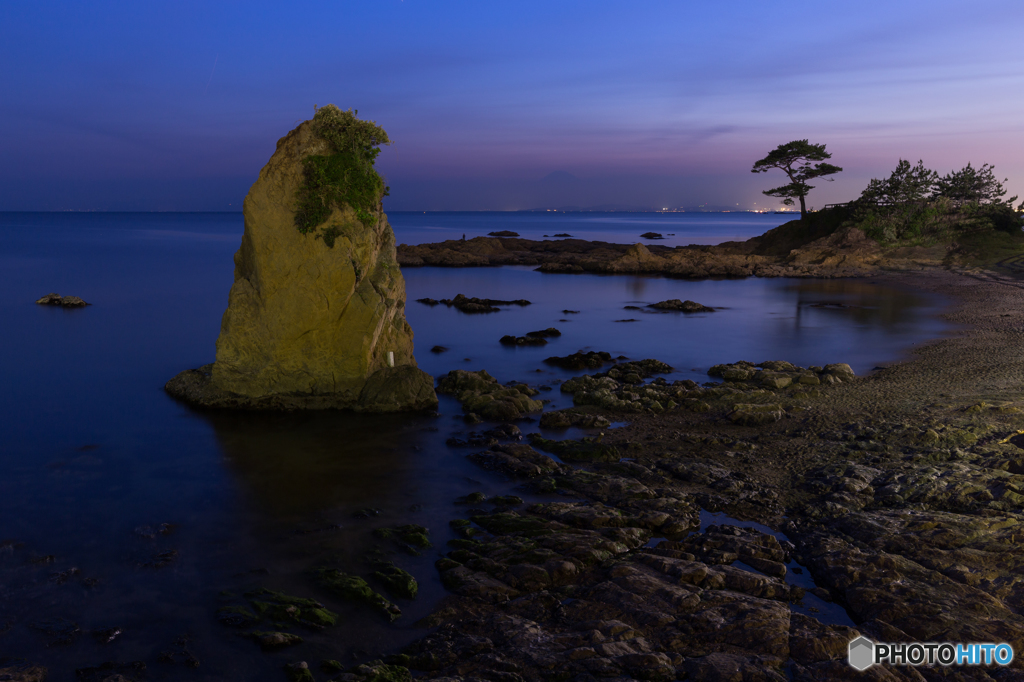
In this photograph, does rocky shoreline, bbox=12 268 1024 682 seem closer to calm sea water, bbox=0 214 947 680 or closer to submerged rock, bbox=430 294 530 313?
calm sea water, bbox=0 214 947 680

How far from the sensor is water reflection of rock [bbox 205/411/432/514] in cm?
1120

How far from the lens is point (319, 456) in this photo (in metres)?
13.1

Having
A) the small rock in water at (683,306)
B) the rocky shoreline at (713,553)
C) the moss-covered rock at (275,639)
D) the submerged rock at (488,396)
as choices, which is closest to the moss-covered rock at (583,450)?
the rocky shoreline at (713,553)

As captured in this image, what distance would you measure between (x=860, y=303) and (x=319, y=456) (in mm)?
33924

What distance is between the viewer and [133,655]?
6.97 meters

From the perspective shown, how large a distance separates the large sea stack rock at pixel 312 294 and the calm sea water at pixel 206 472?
834 mm

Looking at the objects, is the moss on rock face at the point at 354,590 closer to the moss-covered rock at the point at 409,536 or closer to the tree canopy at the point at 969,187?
the moss-covered rock at the point at 409,536

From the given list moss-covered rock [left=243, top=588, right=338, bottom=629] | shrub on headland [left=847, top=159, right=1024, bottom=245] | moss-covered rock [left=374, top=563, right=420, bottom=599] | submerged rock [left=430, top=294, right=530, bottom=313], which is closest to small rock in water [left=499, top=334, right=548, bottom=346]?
submerged rock [left=430, top=294, right=530, bottom=313]

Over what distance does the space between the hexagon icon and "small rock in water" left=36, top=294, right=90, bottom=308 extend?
36271 millimetres

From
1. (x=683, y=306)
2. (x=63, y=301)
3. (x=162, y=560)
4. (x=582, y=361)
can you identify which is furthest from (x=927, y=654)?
(x=63, y=301)

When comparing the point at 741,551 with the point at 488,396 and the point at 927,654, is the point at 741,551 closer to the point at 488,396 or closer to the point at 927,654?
the point at 927,654

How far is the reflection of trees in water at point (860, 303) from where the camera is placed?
3115cm

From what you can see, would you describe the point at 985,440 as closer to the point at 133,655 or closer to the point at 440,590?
the point at 440,590

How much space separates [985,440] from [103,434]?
715 inches
